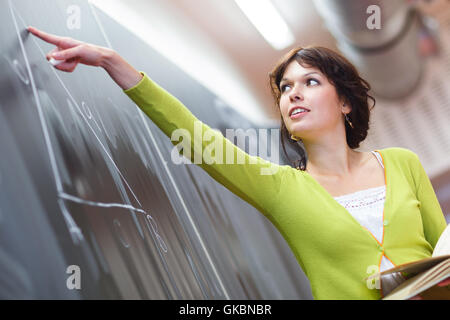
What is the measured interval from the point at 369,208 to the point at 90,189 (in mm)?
533

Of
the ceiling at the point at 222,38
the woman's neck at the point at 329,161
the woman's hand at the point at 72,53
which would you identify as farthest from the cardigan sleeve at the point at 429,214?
the ceiling at the point at 222,38

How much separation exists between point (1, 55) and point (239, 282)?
118 centimetres

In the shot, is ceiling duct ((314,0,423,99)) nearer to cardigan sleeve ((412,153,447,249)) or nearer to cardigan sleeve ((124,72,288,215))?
cardigan sleeve ((412,153,447,249))

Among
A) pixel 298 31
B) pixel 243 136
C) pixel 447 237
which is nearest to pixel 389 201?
pixel 447 237

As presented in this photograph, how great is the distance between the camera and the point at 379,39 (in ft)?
8.73

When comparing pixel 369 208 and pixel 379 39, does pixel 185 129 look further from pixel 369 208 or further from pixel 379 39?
pixel 379 39

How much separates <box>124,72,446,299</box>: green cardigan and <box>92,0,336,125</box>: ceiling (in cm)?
68

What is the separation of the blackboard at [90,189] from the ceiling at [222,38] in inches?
8.7

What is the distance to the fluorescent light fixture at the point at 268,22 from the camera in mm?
2480

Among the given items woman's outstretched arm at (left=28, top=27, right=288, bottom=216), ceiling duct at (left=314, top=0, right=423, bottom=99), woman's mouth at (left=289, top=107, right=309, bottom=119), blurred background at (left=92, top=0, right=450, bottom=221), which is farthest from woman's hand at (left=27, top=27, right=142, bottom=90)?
ceiling duct at (left=314, top=0, right=423, bottom=99)

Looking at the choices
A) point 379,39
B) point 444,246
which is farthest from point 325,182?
point 379,39

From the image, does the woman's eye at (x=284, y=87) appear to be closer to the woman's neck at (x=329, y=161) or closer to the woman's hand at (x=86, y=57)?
the woman's neck at (x=329, y=161)

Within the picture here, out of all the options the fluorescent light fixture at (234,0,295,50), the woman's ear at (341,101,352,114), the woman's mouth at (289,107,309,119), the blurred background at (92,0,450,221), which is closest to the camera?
the woman's mouth at (289,107,309,119)

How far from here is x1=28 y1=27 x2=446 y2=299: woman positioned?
0.81 metres
